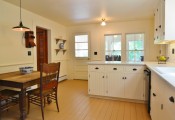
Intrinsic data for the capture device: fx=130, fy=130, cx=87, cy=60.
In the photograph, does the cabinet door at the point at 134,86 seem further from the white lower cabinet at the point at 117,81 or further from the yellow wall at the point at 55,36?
the yellow wall at the point at 55,36

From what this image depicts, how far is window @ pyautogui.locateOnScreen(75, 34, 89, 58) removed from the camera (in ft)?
18.5

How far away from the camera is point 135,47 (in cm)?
504

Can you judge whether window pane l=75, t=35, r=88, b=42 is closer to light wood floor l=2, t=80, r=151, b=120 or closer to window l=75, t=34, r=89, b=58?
window l=75, t=34, r=89, b=58

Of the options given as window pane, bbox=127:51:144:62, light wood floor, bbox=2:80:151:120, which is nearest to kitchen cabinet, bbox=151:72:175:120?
light wood floor, bbox=2:80:151:120

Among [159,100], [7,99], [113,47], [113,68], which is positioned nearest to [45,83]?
[7,99]

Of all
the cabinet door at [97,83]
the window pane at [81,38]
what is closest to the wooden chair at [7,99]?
the cabinet door at [97,83]

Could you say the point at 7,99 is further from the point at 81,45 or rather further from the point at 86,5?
the point at 81,45

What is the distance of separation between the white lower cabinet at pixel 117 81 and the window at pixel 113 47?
211 centimetres

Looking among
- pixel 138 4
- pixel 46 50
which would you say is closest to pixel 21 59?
pixel 46 50

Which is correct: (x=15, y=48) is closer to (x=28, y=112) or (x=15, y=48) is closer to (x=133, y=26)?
(x=28, y=112)

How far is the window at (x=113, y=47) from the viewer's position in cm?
524

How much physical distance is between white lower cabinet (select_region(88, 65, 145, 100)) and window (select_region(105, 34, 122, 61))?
2.11 m

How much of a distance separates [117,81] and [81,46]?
2912 mm

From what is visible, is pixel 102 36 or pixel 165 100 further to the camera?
pixel 102 36
